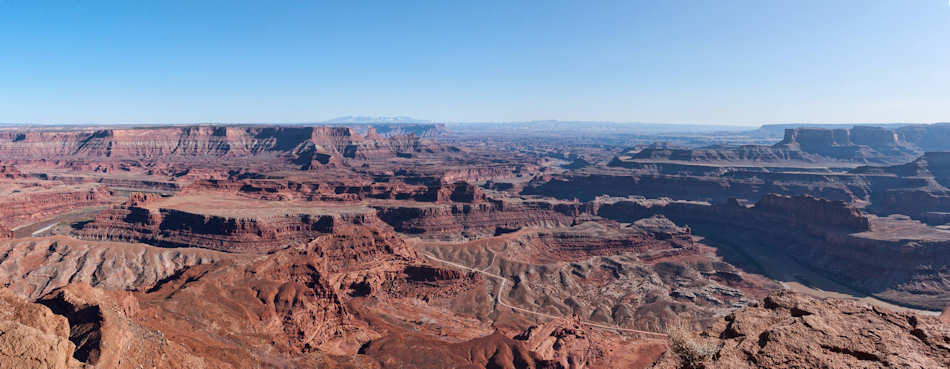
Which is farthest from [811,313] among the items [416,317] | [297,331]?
[416,317]

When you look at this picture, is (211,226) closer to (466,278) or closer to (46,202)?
(466,278)

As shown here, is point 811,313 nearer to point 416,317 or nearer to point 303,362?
point 303,362

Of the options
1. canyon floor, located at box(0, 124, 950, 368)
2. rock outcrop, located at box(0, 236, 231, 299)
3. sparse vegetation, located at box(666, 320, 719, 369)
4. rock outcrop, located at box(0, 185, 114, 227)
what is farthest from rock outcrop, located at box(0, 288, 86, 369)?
Result: rock outcrop, located at box(0, 185, 114, 227)

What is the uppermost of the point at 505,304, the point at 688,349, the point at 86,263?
the point at 688,349

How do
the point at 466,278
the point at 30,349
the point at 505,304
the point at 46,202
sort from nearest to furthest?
the point at 30,349 < the point at 505,304 < the point at 466,278 < the point at 46,202

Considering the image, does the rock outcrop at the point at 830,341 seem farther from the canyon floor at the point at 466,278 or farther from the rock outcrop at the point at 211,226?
the rock outcrop at the point at 211,226

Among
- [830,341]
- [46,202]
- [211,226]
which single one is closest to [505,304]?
[830,341]

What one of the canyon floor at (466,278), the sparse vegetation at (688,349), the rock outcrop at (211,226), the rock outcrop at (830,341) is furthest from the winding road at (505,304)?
the sparse vegetation at (688,349)
